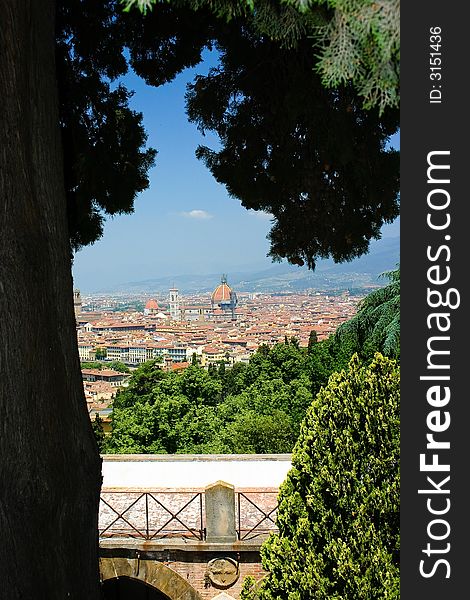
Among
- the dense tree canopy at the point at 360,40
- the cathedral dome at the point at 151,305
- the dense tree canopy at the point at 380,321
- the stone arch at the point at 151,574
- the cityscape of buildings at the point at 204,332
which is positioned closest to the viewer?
the dense tree canopy at the point at 360,40

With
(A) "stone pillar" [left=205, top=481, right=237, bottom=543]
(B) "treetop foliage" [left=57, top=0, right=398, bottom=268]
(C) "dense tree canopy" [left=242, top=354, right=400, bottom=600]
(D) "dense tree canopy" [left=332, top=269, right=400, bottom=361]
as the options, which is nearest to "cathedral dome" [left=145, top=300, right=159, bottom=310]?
(D) "dense tree canopy" [left=332, top=269, right=400, bottom=361]

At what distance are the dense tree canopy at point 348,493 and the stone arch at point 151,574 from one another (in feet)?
13.5

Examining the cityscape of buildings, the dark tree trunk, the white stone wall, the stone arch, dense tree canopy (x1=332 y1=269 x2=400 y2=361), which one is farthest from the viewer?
the cityscape of buildings

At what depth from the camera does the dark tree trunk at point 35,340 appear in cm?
286

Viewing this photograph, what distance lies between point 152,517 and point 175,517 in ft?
3.66

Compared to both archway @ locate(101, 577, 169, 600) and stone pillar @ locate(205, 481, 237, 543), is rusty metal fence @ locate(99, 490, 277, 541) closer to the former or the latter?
stone pillar @ locate(205, 481, 237, 543)

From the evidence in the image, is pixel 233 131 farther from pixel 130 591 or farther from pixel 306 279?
pixel 306 279

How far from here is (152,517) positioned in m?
10.3

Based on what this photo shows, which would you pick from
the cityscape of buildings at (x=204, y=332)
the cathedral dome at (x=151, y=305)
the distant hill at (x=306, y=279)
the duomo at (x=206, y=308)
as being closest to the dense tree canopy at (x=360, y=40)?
the distant hill at (x=306, y=279)

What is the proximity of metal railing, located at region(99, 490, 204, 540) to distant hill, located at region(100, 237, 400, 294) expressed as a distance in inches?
158

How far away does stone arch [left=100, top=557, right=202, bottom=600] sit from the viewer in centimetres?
974

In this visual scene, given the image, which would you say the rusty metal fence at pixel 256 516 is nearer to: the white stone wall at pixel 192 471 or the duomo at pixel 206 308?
the white stone wall at pixel 192 471

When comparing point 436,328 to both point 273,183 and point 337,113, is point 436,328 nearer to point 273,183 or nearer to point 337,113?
point 337,113

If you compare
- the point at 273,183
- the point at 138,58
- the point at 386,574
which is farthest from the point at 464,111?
the point at 386,574
